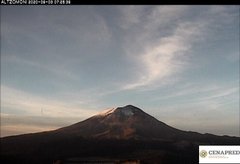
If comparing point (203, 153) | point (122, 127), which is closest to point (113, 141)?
point (122, 127)

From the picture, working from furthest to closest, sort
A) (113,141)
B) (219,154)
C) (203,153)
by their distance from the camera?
(113,141) < (203,153) < (219,154)

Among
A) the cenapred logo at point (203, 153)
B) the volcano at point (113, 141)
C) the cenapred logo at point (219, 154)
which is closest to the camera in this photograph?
the cenapred logo at point (219, 154)

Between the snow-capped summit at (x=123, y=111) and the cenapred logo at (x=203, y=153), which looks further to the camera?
the snow-capped summit at (x=123, y=111)

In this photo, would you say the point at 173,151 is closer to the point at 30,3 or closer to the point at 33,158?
the point at 33,158

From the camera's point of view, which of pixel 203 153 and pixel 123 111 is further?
pixel 123 111

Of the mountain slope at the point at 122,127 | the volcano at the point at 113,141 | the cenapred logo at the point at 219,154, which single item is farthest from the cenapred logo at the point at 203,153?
the mountain slope at the point at 122,127

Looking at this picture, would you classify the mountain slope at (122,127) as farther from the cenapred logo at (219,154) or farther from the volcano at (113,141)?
the cenapred logo at (219,154)

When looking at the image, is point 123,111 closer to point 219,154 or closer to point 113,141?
point 113,141
